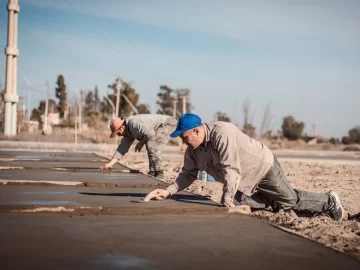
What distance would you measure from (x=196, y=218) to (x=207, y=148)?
66 centimetres

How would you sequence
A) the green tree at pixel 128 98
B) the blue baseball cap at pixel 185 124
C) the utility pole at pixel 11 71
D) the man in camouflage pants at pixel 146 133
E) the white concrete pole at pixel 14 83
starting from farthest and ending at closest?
the green tree at pixel 128 98
the white concrete pole at pixel 14 83
the utility pole at pixel 11 71
the man in camouflage pants at pixel 146 133
the blue baseball cap at pixel 185 124

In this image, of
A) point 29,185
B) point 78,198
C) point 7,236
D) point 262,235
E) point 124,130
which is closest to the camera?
point 7,236

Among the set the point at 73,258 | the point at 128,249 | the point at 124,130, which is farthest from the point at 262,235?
the point at 124,130

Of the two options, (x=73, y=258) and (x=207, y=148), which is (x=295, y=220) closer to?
(x=207, y=148)

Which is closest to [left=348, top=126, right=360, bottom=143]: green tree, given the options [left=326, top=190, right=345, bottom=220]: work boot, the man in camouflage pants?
the man in camouflage pants

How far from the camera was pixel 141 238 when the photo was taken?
324cm

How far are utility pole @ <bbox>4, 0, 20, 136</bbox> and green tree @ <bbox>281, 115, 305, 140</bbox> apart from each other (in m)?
32.1

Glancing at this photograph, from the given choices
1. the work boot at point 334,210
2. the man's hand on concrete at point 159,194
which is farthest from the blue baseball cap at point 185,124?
the work boot at point 334,210

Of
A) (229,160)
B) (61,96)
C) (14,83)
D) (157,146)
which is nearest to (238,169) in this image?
(229,160)

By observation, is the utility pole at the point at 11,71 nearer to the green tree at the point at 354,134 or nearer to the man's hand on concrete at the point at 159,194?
the man's hand on concrete at the point at 159,194

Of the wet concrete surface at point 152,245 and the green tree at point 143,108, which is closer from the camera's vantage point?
the wet concrete surface at point 152,245

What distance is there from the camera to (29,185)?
6.04 m

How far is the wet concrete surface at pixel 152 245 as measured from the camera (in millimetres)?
2625

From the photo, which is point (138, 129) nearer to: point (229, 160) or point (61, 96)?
point (229, 160)
